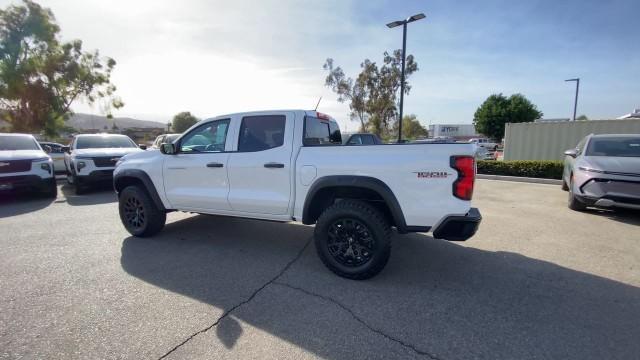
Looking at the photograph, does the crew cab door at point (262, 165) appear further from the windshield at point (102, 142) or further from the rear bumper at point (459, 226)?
the windshield at point (102, 142)

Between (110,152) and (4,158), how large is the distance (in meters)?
2.12

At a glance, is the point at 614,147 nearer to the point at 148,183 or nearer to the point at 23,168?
the point at 148,183

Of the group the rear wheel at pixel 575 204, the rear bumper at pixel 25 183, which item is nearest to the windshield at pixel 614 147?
the rear wheel at pixel 575 204

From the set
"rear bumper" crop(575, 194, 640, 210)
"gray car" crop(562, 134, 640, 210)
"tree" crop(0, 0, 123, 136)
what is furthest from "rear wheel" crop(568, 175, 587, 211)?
"tree" crop(0, 0, 123, 136)

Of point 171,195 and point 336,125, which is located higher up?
point 336,125

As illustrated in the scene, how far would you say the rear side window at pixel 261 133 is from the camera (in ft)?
12.4

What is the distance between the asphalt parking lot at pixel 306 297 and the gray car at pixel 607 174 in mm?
553

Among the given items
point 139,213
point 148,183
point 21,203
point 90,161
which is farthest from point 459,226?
point 21,203

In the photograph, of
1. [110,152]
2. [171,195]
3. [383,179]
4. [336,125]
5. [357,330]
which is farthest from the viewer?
[110,152]

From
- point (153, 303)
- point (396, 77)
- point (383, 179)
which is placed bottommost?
point (153, 303)

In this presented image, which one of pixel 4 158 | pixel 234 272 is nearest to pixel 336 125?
pixel 234 272

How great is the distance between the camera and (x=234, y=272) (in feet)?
11.5

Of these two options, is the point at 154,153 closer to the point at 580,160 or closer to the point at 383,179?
the point at 383,179

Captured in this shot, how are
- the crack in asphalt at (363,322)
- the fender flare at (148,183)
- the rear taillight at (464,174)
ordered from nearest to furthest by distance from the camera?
the crack in asphalt at (363,322), the rear taillight at (464,174), the fender flare at (148,183)
